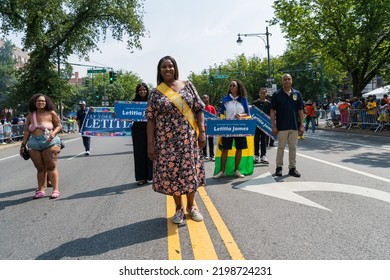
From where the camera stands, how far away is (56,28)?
2911 cm

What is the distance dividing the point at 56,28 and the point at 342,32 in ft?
67.7

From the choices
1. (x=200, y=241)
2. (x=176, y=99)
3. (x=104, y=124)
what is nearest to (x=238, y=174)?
(x=104, y=124)

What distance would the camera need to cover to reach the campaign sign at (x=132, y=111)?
23.2 feet

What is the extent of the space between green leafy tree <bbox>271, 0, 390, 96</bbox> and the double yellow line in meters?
19.0

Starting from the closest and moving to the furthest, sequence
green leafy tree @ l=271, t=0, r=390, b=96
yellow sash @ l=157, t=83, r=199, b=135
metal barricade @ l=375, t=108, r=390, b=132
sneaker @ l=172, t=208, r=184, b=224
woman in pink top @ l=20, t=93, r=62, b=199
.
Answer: yellow sash @ l=157, t=83, r=199, b=135 < sneaker @ l=172, t=208, r=184, b=224 < woman in pink top @ l=20, t=93, r=62, b=199 < metal barricade @ l=375, t=108, r=390, b=132 < green leafy tree @ l=271, t=0, r=390, b=96

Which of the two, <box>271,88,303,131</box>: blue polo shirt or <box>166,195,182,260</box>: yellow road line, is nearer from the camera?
<box>166,195,182,260</box>: yellow road line

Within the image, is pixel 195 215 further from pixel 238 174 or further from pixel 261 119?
pixel 261 119

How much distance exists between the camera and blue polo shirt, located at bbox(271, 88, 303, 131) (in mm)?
7223

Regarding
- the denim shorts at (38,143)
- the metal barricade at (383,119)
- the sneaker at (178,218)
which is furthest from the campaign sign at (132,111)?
the metal barricade at (383,119)

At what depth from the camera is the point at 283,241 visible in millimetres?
3779

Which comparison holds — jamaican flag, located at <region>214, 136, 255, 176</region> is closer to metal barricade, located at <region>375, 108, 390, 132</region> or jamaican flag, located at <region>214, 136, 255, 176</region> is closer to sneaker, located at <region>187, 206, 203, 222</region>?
sneaker, located at <region>187, 206, 203, 222</region>

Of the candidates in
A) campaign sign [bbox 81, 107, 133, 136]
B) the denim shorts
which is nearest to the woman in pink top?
the denim shorts

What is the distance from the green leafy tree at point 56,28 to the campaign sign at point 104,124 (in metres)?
21.0

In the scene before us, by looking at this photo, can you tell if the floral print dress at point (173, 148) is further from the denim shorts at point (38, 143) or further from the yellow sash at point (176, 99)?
A: the denim shorts at point (38, 143)
